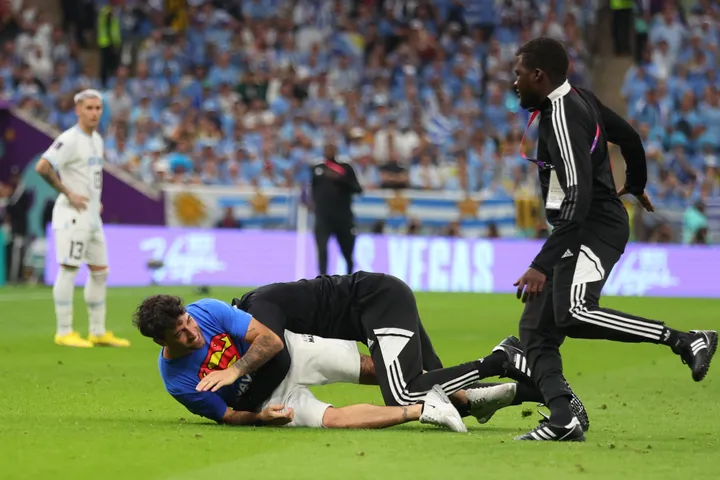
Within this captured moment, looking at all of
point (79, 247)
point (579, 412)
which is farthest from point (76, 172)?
point (579, 412)

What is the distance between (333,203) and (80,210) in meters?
7.92

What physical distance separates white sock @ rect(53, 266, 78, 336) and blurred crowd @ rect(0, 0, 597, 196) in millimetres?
11557

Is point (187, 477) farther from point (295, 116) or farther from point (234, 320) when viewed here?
point (295, 116)

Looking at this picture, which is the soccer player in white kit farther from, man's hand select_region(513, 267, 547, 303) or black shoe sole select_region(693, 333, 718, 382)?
black shoe sole select_region(693, 333, 718, 382)

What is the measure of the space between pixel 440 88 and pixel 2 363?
60.9 ft

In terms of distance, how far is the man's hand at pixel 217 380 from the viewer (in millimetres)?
7117

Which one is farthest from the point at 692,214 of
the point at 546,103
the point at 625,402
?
the point at 546,103

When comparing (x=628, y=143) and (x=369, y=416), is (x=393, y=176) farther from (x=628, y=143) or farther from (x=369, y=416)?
(x=369, y=416)

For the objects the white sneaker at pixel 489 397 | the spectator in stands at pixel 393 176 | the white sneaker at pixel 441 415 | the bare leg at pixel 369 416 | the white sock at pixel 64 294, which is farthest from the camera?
the spectator in stands at pixel 393 176

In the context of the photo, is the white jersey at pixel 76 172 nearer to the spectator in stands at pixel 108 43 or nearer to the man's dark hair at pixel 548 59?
the man's dark hair at pixel 548 59

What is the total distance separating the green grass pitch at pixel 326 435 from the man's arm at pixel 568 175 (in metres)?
1.04

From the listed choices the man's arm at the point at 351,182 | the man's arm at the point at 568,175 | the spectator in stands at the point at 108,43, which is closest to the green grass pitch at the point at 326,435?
the man's arm at the point at 568,175

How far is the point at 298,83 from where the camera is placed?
28.7 metres

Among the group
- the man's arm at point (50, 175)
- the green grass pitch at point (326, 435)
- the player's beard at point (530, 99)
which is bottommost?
the green grass pitch at point (326, 435)
